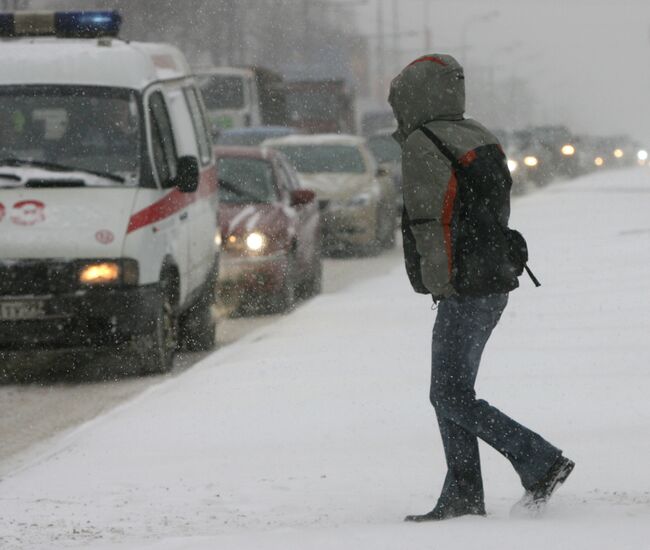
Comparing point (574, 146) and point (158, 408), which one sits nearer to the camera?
point (158, 408)

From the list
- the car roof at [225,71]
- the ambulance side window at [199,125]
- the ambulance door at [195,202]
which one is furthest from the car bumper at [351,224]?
the car roof at [225,71]

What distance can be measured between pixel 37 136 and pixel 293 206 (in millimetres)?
4889

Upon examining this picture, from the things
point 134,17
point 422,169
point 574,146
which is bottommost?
point 574,146

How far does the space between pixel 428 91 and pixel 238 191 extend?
10388 mm

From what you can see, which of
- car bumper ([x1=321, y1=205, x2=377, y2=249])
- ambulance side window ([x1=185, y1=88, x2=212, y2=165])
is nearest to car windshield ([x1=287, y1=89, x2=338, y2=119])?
car bumper ([x1=321, y1=205, x2=377, y2=249])

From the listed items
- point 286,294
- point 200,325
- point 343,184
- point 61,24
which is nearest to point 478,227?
point 61,24

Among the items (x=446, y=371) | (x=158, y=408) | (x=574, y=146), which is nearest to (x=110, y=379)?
(x=158, y=408)

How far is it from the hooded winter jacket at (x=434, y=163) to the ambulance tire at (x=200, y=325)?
7.45 metres

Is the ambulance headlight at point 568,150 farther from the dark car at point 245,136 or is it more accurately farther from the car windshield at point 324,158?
the car windshield at point 324,158

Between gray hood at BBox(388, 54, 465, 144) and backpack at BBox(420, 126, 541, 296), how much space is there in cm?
7

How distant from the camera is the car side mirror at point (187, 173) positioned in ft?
37.4

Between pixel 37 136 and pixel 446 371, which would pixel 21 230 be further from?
pixel 446 371

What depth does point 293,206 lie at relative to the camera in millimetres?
15930

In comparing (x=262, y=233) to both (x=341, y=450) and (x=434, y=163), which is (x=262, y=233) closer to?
(x=341, y=450)
